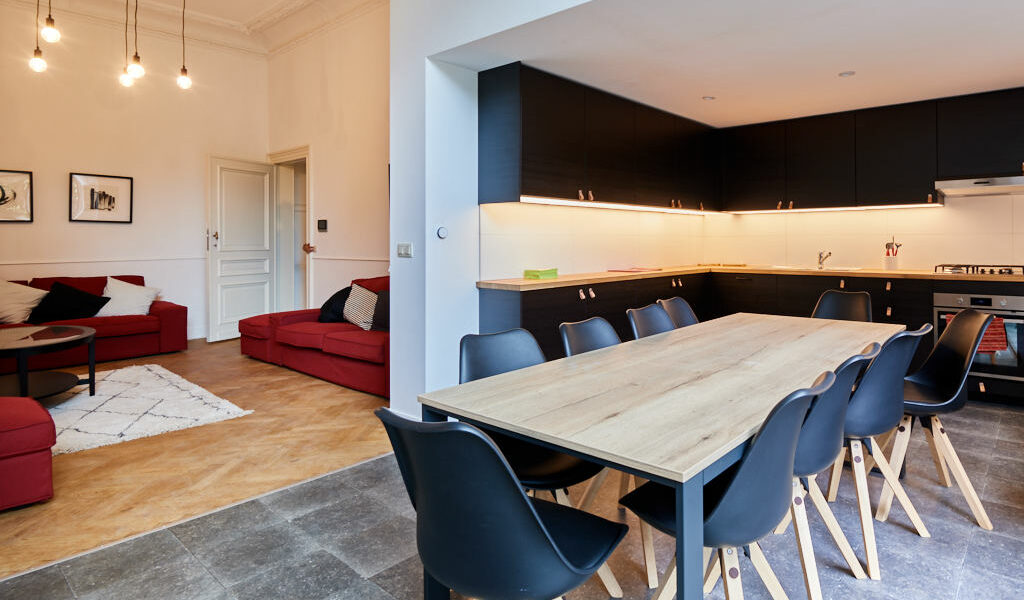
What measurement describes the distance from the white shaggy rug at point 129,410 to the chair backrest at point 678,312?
120 inches

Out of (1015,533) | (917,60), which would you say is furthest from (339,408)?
(917,60)

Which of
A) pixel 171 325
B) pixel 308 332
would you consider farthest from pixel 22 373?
pixel 171 325

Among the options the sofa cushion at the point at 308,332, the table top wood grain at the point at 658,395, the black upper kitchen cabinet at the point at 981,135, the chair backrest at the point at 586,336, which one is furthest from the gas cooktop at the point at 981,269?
the sofa cushion at the point at 308,332

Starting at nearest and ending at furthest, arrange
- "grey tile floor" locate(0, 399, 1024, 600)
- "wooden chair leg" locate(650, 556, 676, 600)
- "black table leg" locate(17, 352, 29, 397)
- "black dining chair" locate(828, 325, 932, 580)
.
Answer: "wooden chair leg" locate(650, 556, 676, 600) → "grey tile floor" locate(0, 399, 1024, 600) → "black dining chair" locate(828, 325, 932, 580) → "black table leg" locate(17, 352, 29, 397)

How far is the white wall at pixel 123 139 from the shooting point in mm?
5949

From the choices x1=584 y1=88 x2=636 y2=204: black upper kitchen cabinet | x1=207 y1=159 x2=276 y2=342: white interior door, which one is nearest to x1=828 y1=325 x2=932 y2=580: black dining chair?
x1=584 y1=88 x2=636 y2=204: black upper kitchen cabinet

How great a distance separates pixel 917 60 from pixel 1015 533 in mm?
2911

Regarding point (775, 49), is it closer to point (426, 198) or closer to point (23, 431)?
point (426, 198)

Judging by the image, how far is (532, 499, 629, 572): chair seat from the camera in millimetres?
1404

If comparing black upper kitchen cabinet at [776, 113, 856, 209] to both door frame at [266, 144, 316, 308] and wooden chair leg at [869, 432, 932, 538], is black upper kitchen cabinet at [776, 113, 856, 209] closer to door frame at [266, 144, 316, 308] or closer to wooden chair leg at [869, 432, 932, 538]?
wooden chair leg at [869, 432, 932, 538]

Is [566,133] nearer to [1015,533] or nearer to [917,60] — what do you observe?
[917,60]

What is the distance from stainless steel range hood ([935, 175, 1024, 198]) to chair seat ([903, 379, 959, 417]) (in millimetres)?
2666

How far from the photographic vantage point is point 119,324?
5.88 metres

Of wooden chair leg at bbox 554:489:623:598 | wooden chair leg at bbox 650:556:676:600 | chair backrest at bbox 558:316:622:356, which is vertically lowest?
wooden chair leg at bbox 554:489:623:598
